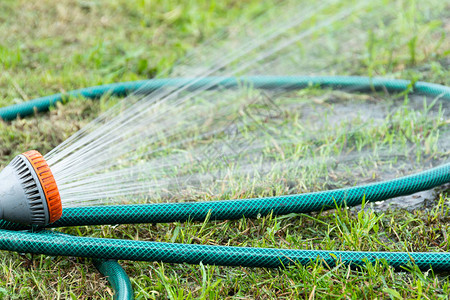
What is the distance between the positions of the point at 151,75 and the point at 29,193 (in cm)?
203

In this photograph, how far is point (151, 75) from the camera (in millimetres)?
3604

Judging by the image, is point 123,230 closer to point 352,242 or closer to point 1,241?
point 1,241

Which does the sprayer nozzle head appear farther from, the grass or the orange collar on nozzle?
the grass

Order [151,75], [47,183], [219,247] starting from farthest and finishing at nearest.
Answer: [151,75]
[219,247]
[47,183]

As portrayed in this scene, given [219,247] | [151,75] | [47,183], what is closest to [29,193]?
[47,183]

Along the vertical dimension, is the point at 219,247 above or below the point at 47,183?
below

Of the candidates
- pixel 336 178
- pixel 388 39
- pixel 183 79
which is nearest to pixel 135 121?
pixel 183 79

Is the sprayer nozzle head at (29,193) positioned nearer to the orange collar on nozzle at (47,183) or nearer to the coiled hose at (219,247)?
the orange collar on nozzle at (47,183)

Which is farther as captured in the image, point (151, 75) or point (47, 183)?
point (151, 75)

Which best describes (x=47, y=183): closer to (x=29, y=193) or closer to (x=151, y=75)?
(x=29, y=193)

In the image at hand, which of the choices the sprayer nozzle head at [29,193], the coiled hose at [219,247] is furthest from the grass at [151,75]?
the sprayer nozzle head at [29,193]

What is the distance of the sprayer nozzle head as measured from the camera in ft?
5.55

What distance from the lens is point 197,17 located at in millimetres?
4387

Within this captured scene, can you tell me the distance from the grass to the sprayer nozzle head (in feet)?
0.90
